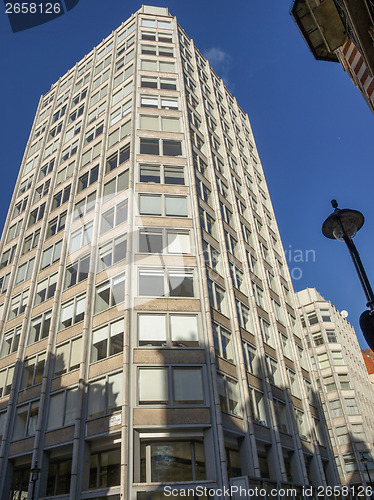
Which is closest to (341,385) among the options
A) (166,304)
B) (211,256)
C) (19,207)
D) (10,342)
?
(211,256)

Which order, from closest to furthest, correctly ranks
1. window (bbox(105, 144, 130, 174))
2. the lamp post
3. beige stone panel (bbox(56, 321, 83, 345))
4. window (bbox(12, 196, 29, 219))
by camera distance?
the lamp post → beige stone panel (bbox(56, 321, 83, 345)) → window (bbox(105, 144, 130, 174)) → window (bbox(12, 196, 29, 219))

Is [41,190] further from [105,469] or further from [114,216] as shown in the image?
[105,469]

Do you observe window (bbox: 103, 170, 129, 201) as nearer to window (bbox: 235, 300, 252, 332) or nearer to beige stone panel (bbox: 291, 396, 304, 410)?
window (bbox: 235, 300, 252, 332)

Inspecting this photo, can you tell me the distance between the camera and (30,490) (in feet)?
72.3

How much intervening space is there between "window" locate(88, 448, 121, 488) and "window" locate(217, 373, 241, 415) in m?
6.14

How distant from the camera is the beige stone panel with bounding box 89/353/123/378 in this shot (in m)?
23.1

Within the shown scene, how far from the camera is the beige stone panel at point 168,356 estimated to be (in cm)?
2272

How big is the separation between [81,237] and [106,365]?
11686 millimetres

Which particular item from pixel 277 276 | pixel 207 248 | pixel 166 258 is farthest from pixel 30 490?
pixel 277 276

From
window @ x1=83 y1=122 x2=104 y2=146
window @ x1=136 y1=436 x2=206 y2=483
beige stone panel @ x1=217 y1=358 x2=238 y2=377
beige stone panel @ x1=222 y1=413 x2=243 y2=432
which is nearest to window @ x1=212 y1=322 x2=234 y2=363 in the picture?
beige stone panel @ x1=217 y1=358 x2=238 y2=377

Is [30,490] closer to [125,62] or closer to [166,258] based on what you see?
[166,258]

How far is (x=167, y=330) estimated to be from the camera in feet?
79.2

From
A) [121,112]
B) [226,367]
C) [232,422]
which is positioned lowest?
[232,422]

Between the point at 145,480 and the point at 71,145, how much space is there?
32587 mm
